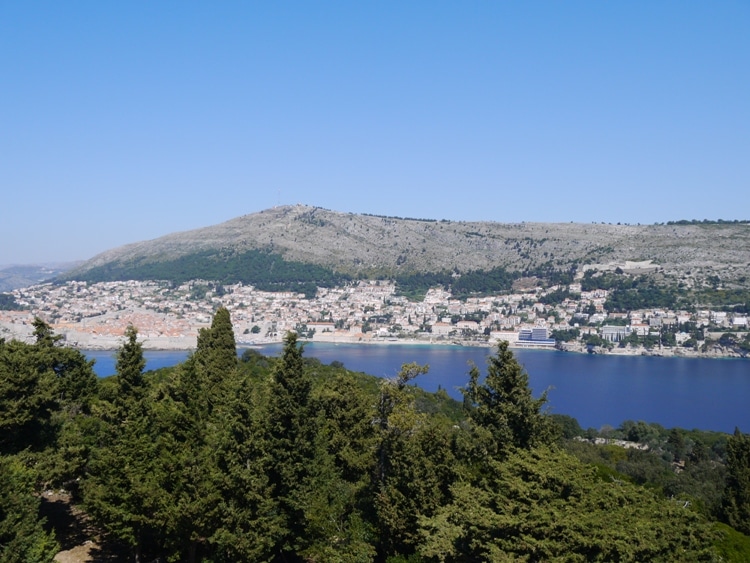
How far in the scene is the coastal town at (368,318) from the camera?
60875mm

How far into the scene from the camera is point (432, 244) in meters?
110

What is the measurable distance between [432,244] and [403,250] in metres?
5.70

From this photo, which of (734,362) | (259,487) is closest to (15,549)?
(259,487)

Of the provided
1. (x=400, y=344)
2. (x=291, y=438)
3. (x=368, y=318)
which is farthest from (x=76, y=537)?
(x=368, y=318)

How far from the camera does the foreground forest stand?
6.44m

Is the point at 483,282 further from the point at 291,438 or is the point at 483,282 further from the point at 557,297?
the point at 291,438

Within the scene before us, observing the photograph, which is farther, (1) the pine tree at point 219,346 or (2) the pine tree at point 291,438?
(1) the pine tree at point 219,346

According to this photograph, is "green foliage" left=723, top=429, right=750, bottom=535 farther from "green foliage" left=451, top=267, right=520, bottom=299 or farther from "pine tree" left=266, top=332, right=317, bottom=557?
"green foliage" left=451, top=267, right=520, bottom=299

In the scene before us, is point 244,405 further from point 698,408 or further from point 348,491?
point 698,408

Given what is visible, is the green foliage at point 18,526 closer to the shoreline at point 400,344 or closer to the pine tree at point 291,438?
the pine tree at point 291,438

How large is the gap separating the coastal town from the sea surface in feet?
11.5

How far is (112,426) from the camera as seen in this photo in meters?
8.52

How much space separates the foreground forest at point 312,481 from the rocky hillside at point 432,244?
270 feet

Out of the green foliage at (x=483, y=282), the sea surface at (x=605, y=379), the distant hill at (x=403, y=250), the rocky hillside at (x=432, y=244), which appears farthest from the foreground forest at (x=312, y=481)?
the rocky hillside at (x=432, y=244)
